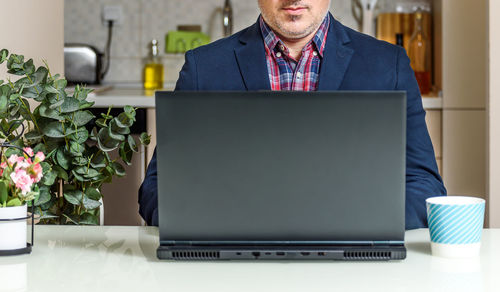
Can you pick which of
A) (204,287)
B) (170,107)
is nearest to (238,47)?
(170,107)

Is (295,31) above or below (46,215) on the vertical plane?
above

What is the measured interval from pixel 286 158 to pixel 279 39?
0.86 m

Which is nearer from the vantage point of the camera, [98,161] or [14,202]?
[14,202]

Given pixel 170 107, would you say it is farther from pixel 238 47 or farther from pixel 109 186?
pixel 109 186

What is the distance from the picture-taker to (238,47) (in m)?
1.86

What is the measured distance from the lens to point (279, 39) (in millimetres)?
1848

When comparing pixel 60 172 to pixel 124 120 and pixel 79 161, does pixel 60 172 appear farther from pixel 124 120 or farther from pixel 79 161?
pixel 124 120

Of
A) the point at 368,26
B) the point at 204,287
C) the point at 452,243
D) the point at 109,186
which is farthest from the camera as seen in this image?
the point at 368,26

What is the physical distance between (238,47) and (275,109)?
0.85 metres

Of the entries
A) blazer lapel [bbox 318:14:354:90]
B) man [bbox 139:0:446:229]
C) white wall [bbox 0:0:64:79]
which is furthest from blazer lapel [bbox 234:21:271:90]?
white wall [bbox 0:0:64:79]

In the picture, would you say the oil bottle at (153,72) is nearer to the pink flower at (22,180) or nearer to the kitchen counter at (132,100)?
the kitchen counter at (132,100)

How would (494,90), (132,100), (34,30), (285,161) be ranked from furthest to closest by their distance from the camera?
1. (132,100)
2. (494,90)
3. (34,30)
4. (285,161)

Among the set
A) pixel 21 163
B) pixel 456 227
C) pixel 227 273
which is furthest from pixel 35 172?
pixel 456 227

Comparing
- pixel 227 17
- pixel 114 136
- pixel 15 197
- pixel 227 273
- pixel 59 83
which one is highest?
pixel 227 17
